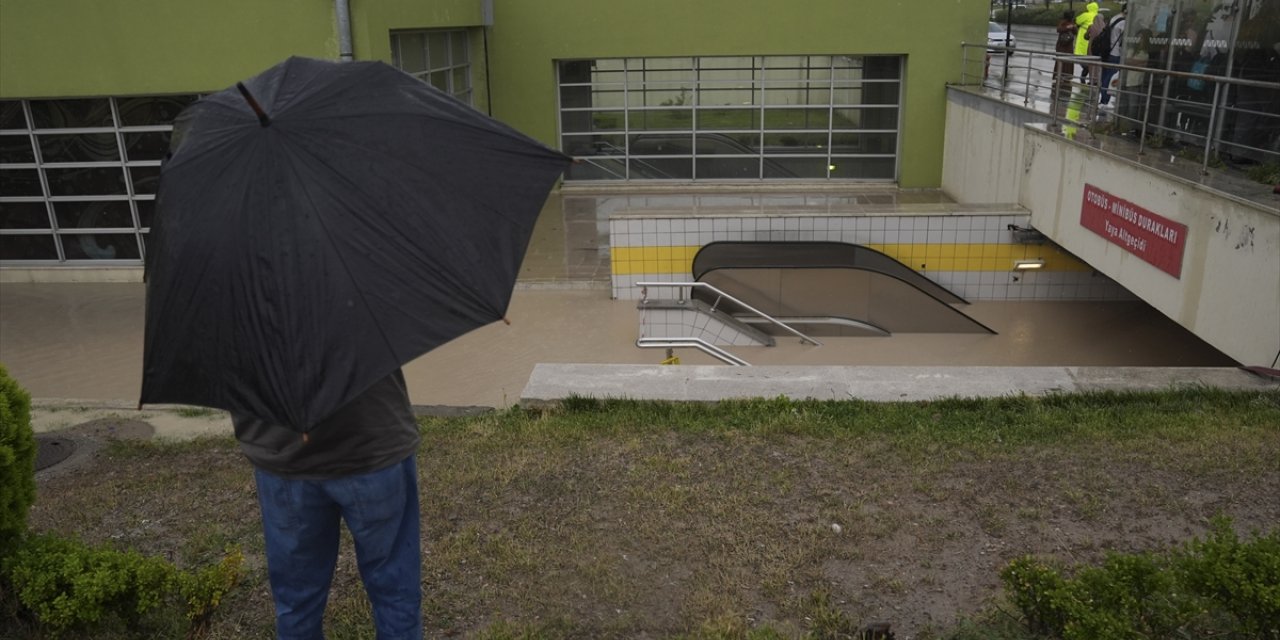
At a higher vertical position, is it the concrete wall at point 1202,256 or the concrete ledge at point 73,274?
the concrete wall at point 1202,256

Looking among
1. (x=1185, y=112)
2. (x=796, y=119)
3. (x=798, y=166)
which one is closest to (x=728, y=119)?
(x=796, y=119)

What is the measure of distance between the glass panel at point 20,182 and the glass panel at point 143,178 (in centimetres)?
129

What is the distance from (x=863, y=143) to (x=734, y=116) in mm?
2477

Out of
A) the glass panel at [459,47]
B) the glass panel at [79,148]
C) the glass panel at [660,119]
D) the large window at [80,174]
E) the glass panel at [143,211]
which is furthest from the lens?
the glass panel at [660,119]

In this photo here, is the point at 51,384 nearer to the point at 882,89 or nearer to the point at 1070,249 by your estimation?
the point at 1070,249

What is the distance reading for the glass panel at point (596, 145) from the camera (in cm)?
1908

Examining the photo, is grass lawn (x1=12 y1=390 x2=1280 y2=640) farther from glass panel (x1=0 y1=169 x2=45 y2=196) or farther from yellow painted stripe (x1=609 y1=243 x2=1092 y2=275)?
Result: glass panel (x1=0 y1=169 x2=45 y2=196)

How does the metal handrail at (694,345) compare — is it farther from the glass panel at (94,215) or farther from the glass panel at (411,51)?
the glass panel at (94,215)

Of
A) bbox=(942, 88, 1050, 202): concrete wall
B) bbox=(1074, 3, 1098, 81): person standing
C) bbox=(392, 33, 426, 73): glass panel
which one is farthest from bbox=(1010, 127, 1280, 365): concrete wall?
bbox=(392, 33, 426, 73): glass panel

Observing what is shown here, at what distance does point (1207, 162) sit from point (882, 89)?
1033 centimetres

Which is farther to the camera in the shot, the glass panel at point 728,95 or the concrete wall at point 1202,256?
the glass panel at point 728,95

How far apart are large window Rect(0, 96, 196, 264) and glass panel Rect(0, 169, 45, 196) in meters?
0.01

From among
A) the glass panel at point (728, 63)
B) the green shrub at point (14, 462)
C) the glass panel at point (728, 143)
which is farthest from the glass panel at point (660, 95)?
the green shrub at point (14, 462)

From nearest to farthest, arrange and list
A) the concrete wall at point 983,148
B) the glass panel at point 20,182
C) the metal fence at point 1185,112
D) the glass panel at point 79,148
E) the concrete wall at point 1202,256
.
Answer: the concrete wall at point 1202,256 → the metal fence at point 1185,112 → the concrete wall at point 983,148 → the glass panel at point 79,148 → the glass panel at point 20,182
